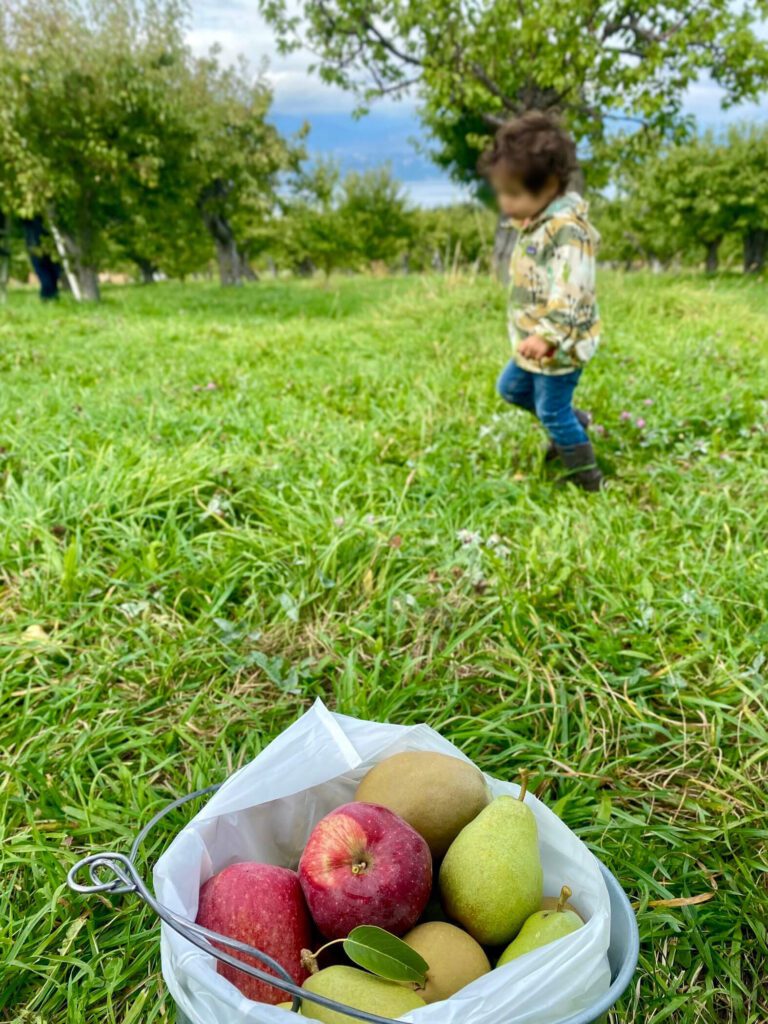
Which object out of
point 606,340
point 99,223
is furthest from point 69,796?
point 99,223

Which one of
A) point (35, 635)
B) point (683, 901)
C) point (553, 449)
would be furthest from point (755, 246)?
point (35, 635)

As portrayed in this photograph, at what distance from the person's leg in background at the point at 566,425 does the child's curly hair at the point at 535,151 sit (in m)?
0.88

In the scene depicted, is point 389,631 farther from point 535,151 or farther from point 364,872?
point 535,151

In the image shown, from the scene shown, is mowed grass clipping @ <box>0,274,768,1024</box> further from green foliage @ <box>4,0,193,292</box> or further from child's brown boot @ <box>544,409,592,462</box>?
green foliage @ <box>4,0,193,292</box>

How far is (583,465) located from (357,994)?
2.80 metres

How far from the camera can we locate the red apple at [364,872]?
1078 millimetres

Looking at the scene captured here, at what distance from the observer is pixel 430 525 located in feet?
9.62

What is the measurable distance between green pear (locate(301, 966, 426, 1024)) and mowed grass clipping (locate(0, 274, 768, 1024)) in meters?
0.52

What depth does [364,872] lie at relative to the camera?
109cm

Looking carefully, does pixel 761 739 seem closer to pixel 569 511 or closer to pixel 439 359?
pixel 569 511

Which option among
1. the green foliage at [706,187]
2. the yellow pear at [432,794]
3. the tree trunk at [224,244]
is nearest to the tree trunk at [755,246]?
the green foliage at [706,187]

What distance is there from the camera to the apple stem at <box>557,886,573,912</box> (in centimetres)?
104

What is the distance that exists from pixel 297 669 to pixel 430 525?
3.39ft

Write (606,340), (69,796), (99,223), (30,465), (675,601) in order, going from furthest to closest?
(99,223) < (606,340) < (30,465) < (675,601) < (69,796)
